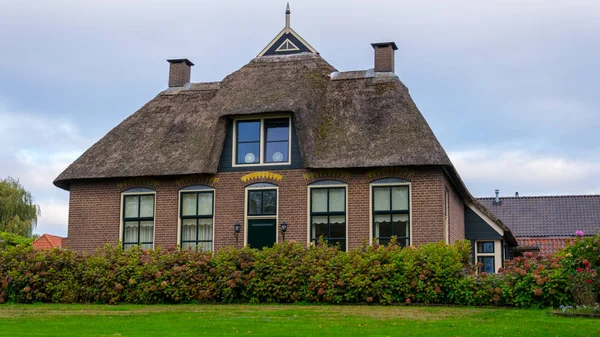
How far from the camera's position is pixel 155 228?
2400cm

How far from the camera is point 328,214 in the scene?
2284 cm

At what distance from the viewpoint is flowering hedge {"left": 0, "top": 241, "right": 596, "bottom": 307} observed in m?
17.5

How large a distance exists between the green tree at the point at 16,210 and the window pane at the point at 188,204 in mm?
26682

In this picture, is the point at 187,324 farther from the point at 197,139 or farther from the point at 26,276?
the point at 197,139

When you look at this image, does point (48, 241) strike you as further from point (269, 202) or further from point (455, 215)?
point (455, 215)

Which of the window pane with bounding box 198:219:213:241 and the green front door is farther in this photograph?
the window pane with bounding box 198:219:213:241

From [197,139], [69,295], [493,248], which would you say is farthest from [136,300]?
[493,248]

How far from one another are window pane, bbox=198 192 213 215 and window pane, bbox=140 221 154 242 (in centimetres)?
161

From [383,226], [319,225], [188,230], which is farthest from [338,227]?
[188,230]

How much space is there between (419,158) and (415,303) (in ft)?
17.2

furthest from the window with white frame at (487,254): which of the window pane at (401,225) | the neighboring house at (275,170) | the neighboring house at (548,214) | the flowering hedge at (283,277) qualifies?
the neighboring house at (548,214)

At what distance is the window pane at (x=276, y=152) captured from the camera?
23547 millimetres

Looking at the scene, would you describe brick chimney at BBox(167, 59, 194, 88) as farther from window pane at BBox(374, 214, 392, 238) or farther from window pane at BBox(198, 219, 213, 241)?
window pane at BBox(374, 214, 392, 238)

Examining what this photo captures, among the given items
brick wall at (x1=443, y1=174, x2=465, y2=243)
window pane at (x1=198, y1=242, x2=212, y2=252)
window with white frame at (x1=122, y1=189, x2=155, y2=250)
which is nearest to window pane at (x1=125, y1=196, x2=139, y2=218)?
window with white frame at (x1=122, y1=189, x2=155, y2=250)
